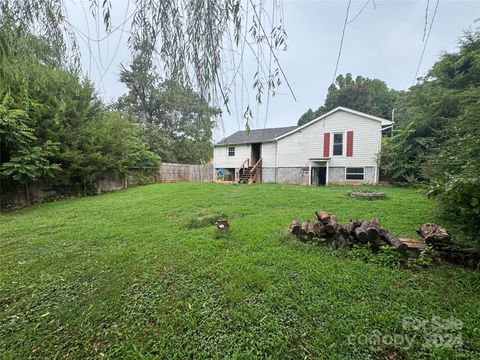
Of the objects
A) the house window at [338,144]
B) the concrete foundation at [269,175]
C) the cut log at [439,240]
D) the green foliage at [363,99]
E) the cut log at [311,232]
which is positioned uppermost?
the green foliage at [363,99]

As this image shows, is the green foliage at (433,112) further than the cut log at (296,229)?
Yes

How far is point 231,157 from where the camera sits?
56.2 ft

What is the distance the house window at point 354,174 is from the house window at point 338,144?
44.6 inches

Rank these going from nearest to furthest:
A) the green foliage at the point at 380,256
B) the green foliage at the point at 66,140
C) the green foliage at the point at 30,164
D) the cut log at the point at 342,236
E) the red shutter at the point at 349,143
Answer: the green foliage at the point at 380,256, the cut log at the point at 342,236, the green foliage at the point at 66,140, the green foliage at the point at 30,164, the red shutter at the point at 349,143

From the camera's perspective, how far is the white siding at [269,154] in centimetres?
1505

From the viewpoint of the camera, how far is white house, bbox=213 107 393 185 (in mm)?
11914

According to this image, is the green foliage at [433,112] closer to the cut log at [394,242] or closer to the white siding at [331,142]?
the white siding at [331,142]

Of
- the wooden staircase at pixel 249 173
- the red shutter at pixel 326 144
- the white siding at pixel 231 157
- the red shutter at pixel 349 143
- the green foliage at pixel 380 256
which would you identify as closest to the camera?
the green foliage at pixel 380 256

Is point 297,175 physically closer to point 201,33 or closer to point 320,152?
point 320,152

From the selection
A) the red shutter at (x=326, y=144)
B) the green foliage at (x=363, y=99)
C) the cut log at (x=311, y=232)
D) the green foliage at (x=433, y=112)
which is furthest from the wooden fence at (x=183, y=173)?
the green foliage at (x=363, y=99)

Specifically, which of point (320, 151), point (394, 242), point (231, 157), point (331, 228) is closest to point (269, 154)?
point (231, 157)

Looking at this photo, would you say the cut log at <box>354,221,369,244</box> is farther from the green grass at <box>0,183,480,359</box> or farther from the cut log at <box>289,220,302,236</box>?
the cut log at <box>289,220,302,236</box>

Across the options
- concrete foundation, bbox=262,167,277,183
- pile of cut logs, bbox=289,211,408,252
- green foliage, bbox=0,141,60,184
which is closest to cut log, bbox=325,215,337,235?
pile of cut logs, bbox=289,211,408,252

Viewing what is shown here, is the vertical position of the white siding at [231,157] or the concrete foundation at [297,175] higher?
the white siding at [231,157]
